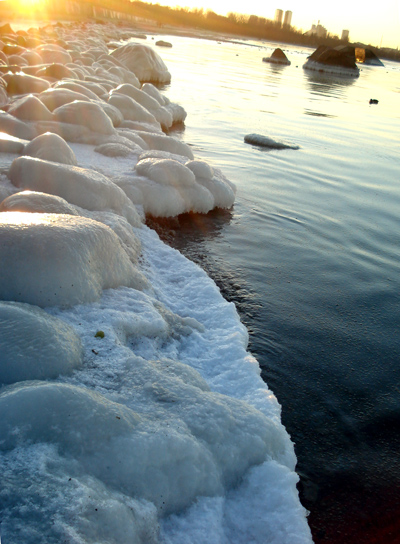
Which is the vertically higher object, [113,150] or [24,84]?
[24,84]

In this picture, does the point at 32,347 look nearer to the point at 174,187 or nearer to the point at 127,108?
the point at 174,187

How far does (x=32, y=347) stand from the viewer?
2.13m

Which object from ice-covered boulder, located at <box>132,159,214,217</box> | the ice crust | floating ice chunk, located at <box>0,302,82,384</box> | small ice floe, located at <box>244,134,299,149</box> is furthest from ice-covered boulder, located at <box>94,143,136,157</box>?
small ice floe, located at <box>244,134,299,149</box>

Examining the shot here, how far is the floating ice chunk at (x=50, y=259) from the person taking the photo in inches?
101

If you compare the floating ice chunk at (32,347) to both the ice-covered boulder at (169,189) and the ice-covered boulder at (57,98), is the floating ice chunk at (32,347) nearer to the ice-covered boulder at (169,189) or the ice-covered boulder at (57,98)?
the ice-covered boulder at (169,189)

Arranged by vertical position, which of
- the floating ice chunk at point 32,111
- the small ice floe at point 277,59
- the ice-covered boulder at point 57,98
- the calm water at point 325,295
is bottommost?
the calm water at point 325,295

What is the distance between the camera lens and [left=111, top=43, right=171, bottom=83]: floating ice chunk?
1922 cm

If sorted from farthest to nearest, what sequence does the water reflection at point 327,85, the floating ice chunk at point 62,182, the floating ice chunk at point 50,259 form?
the water reflection at point 327,85, the floating ice chunk at point 62,182, the floating ice chunk at point 50,259

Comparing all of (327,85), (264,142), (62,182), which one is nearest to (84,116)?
(62,182)

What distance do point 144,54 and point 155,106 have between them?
31.9 ft

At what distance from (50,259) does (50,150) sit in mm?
2764

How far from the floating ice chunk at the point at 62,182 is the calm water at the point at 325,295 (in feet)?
4.35

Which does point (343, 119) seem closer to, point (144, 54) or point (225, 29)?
point (144, 54)

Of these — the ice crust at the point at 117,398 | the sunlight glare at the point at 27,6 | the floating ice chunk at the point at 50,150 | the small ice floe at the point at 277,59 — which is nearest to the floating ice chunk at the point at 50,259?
the ice crust at the point at 117,398
